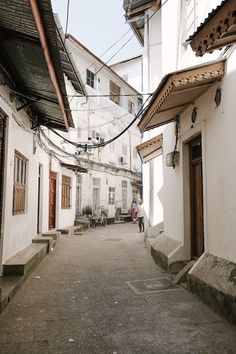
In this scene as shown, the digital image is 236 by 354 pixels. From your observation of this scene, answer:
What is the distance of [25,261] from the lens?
6547 mm

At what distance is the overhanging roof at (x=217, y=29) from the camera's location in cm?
261

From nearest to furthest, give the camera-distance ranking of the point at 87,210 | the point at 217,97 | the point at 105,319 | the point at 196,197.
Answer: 1. the point at 105,319
2. the point at 217,97
3. the point at 196,197
4. the point at 87,210

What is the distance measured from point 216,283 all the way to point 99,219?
1628cm

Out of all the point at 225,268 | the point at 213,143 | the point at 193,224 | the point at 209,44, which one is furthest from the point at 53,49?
the point at 193,224

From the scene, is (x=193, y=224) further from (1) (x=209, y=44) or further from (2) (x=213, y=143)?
(1) (x=209, y=44)

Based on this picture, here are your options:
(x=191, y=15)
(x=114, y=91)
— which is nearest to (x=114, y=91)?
(x=114, y=91)

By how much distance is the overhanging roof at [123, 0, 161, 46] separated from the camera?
12.1 meters

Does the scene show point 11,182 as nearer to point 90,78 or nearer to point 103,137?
point 90,78

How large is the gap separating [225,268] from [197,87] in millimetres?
2956

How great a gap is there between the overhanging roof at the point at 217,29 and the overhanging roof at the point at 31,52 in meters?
1.70

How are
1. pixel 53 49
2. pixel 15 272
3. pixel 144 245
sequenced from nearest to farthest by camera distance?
pixel 53 49, pixel 15 272, pixel 144 245

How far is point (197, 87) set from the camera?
5.61 m

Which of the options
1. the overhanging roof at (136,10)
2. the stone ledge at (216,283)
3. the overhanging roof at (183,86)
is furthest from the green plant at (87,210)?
the stone ledge at (216,283)

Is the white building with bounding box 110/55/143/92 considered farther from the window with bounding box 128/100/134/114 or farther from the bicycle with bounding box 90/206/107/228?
the bicycle with bounding box 90/206/107/228
